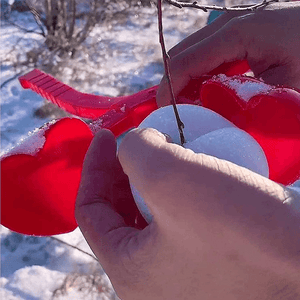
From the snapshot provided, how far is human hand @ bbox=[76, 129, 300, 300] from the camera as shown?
323mm

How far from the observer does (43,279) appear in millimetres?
1068

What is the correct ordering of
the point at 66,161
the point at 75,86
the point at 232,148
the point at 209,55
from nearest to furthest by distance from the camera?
the point at 232,148 → the point at 66,161 → the point at 209,55 → the point at 75,86

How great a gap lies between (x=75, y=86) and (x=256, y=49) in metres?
1.10

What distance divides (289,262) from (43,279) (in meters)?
0.88

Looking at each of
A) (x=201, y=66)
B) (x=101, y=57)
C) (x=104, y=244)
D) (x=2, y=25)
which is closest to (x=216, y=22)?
(x=201, y=66)

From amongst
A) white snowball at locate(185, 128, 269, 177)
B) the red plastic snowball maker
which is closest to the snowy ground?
the red plastic snowball maker

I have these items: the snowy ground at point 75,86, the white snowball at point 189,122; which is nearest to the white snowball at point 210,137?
the white snowball at point 189,122

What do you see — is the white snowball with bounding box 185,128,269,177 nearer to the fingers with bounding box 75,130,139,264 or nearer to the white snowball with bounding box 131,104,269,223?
the white snowball with bounding box 131,104,269,223

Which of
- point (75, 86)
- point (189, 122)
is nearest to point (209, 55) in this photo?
point (189, 122)

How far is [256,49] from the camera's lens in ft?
2.35

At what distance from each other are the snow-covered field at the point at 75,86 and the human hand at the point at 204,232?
72 cm

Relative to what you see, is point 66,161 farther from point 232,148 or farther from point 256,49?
point 256,49

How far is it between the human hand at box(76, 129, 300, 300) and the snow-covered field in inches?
28.4

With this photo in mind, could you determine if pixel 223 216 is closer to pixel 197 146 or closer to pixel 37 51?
pixel 197 146
